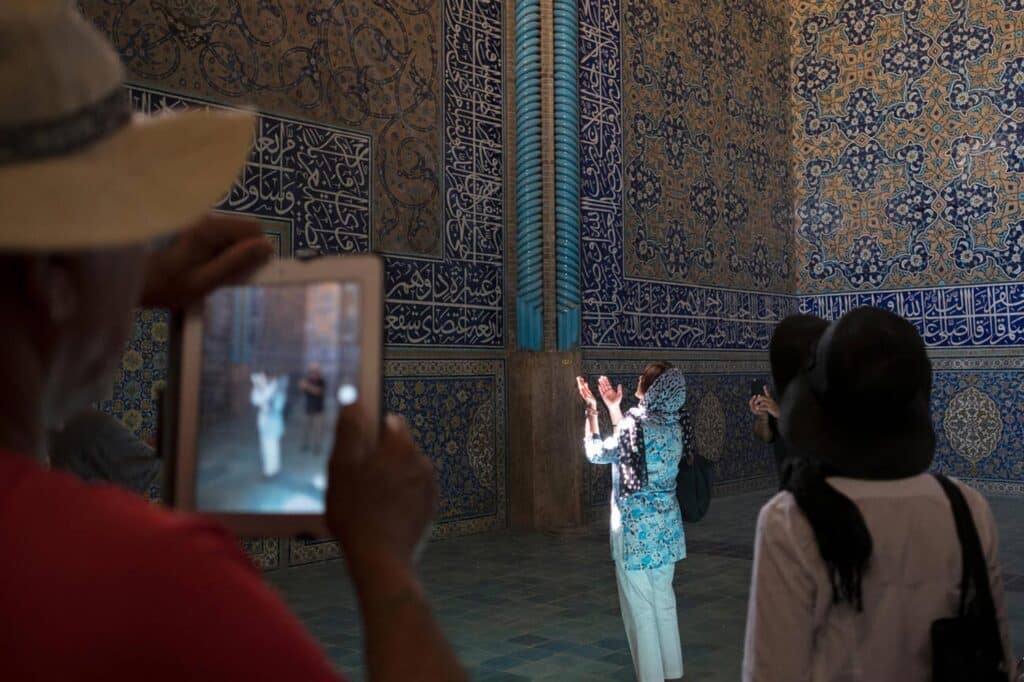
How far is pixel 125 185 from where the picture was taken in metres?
0.60

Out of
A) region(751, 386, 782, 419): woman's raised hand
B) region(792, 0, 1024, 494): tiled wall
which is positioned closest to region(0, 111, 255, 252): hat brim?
region(751, 386, 782, 419): woman's raised hand

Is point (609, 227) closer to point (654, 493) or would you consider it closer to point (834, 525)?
point (654, 493)

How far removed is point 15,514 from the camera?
535mm

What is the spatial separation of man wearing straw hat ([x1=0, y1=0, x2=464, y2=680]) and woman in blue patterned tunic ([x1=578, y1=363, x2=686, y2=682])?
2714mm

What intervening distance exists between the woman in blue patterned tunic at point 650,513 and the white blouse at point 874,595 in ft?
6.10

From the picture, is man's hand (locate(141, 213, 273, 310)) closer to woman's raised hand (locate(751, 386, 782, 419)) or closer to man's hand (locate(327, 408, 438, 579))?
man's hand (locate(327, 408, 438, 579))

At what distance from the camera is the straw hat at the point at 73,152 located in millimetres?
569

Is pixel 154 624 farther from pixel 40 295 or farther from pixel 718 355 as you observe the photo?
pixel 718 355

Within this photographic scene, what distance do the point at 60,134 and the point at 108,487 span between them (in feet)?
0.72

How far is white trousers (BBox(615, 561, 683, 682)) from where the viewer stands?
10.7 feet

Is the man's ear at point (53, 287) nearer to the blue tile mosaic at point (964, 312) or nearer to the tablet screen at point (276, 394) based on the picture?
the tablet screen at point (276, 394)

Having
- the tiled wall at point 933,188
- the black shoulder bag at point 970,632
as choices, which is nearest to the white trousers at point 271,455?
the black shoulder bag at point 970,632

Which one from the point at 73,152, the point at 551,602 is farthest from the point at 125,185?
the point at 551,602

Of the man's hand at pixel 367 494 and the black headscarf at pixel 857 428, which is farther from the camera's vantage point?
the black headscarf at pixel 857 428
